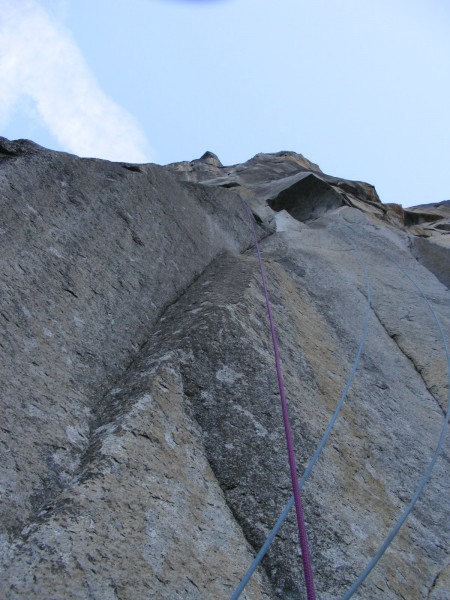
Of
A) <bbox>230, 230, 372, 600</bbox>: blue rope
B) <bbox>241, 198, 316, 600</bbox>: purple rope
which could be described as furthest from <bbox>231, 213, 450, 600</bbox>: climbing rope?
<bbox>241, 198, 316, 600</bbox>: purple rope

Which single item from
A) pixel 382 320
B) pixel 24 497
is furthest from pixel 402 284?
pixel 24 497

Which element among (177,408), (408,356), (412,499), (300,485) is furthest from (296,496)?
(408,356)

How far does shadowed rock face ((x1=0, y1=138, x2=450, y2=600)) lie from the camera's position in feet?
8.41

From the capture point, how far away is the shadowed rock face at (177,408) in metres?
2.56

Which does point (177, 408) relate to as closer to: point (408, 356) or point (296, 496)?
point (296, 496)

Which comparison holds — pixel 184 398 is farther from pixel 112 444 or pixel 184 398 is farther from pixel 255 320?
pixel 255 320

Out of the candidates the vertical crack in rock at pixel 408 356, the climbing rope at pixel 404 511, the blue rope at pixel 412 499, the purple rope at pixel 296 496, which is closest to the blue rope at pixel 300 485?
the climbing rope at pixel 404 511

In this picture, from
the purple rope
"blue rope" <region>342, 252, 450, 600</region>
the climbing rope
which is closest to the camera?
the purple rope

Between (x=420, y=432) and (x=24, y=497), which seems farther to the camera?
(x=420, y=432)

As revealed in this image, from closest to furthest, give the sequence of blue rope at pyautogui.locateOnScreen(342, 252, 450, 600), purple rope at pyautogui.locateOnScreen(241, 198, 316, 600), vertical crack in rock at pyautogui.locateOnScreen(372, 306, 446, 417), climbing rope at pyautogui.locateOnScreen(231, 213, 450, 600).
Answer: purple rope at pyautogui.locateOnScreen(241, 198, 316, 600) → climbing rope at pyautogui.locateOnScreen(231, 213, 450, 600) → blue rope at pyautogui.locateOnScreen(342, 252, 450, 600) → vertical crack in rock at pyautogui.locateOnScreen(372, 306, 446, 417)

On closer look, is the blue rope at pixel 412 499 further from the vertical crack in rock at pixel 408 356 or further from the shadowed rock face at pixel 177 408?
the vertical crack in rock at pixel 408 356

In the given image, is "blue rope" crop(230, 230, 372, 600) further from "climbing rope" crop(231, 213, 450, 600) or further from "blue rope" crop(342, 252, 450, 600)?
"blue rope" crop(342, 252, 450, 600)

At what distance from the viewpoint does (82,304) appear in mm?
3971

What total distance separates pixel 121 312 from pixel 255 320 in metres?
0.97
